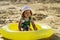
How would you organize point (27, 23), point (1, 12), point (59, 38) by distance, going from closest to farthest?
point (27, 23), point (59, 38), point (1, 12)

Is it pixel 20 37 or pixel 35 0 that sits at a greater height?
pixel 20 37

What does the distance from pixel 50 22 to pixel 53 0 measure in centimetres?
466

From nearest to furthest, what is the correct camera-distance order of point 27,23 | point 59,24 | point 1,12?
point 27,23 < point 59,24 < point 1,12

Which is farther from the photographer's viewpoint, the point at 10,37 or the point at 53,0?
the point at 53,0

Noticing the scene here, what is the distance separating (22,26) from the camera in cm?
409

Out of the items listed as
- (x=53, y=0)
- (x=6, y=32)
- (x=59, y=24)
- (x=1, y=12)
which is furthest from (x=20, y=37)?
(x=53, y=0)

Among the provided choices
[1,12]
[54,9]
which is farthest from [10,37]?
[54,9]

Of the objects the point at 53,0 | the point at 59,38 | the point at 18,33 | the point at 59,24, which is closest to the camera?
the point at 18,33

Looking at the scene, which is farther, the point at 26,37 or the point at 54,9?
the point at 54,9

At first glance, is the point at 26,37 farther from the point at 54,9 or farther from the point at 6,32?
the point at 54,9

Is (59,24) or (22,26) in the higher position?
(22,26)

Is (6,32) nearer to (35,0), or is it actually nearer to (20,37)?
(20,37)

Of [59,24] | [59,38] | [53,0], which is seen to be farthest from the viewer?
[53,0]

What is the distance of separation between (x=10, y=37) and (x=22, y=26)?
0.49 metres
